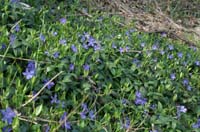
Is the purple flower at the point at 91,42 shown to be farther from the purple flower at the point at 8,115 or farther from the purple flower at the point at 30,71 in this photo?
the purple flower at the point at 8,115

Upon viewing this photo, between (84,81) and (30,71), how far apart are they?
42 cm

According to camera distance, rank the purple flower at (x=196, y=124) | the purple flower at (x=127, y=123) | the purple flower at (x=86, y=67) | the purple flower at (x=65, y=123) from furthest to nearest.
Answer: the purple flower at (x=196, y=124) < the purple flower at (x=86, y=67) < the purple flower at (x=127, y=123) < the purple flower at (x=65, y=123)

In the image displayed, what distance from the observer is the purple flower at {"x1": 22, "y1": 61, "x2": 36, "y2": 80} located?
186 cm

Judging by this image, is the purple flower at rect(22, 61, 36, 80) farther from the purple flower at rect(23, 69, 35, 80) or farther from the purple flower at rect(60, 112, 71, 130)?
the purple flower at rect(60, 112, 71, 130)

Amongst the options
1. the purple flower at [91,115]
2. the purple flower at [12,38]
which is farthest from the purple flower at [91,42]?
the purple flower at [91,115]

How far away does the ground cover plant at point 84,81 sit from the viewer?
5.75 ft

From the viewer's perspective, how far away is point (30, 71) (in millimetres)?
1915

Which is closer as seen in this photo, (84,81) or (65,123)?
(65,123)

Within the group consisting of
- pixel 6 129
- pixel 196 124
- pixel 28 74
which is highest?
pixel 28 74

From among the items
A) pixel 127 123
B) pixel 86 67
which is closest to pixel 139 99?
pixel 127 123

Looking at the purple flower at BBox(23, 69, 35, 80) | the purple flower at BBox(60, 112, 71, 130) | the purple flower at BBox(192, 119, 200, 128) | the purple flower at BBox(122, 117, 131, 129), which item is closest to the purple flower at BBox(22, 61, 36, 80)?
the purple flower at BBox(23, 69, 35, 80)

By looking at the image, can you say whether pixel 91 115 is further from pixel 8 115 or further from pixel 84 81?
pixel 8 115

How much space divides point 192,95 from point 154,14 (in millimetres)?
2803

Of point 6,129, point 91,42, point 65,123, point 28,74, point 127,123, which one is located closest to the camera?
point 6,129
